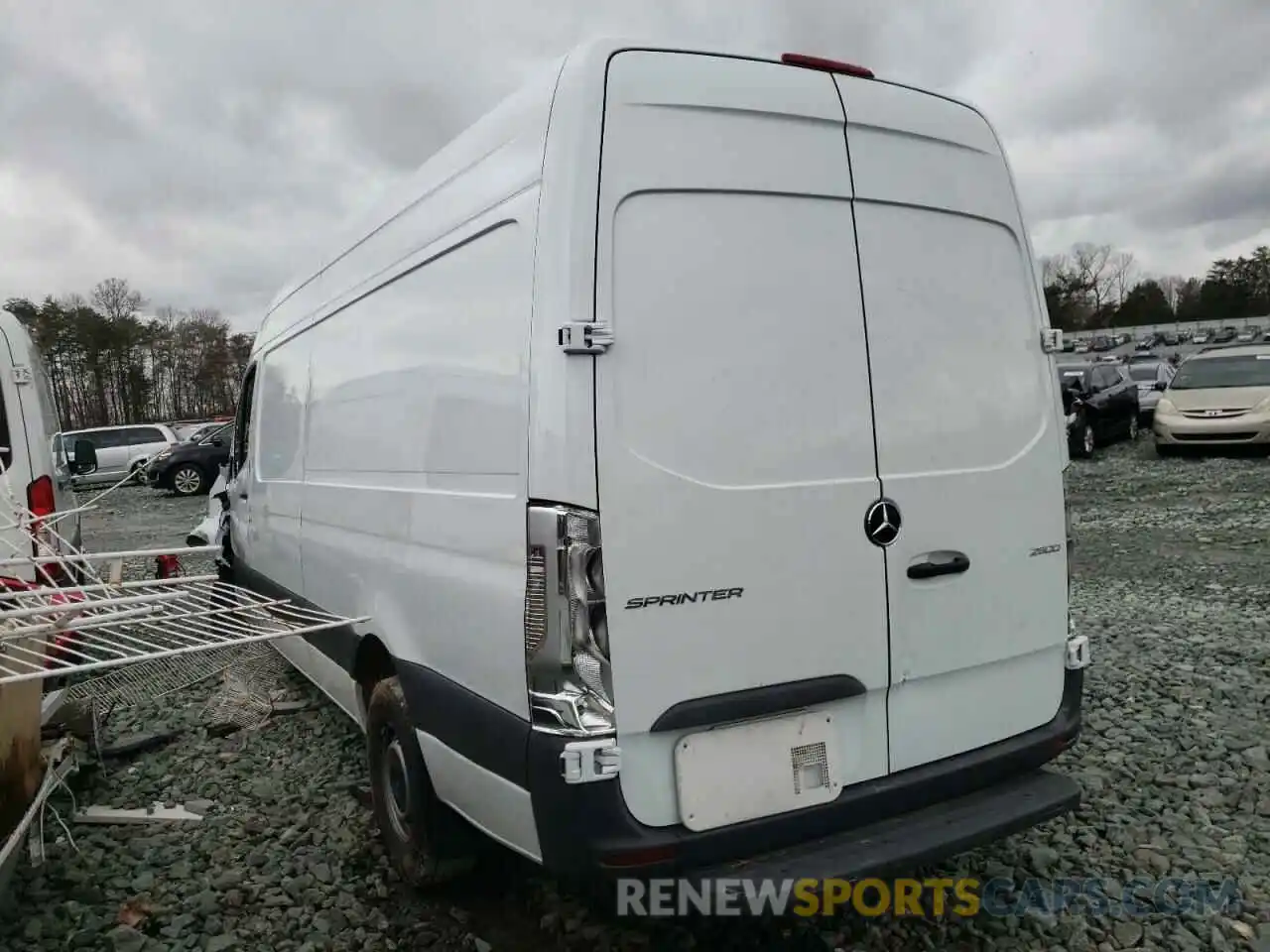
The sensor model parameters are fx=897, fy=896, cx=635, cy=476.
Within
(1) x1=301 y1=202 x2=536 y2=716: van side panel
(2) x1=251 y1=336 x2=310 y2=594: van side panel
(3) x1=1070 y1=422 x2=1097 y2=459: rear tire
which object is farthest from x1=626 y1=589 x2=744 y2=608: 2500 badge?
(3) x1=1070 y1=422 x2=1097 y2=459: rear tire

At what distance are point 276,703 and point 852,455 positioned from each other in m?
4.14

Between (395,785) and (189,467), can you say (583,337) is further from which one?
(189,467)

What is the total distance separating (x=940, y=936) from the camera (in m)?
2.75

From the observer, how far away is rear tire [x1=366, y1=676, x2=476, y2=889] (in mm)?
2879

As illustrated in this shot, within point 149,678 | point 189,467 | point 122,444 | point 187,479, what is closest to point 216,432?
point 189,467

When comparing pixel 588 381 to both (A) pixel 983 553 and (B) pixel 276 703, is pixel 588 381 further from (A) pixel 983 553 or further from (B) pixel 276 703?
(B) pixel 276 703

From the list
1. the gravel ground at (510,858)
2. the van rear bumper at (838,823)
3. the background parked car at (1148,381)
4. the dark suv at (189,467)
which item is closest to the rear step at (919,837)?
the van rear bumper at (838,823)

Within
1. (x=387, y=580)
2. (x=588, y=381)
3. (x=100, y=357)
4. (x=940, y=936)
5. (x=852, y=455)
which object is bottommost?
(x=940, y=936)

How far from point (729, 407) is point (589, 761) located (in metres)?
0.94

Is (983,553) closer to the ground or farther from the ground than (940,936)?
farther from the ground

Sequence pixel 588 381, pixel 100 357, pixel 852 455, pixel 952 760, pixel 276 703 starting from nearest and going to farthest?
pixel 588 381 → pixel 852 455 → pixel 952 760 → pixel 276 703 → pixel 100 357

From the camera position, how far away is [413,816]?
2938mm

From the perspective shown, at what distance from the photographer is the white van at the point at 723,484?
2.17 meters

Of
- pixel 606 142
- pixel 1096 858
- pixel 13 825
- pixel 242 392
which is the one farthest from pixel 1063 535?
pixel 242 392
